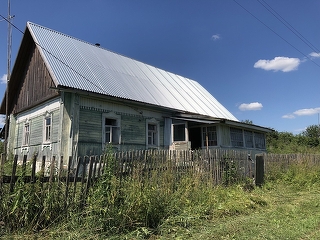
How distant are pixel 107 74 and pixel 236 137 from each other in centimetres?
898

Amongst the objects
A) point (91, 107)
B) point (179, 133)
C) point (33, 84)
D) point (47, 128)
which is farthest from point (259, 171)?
point (33, 84)

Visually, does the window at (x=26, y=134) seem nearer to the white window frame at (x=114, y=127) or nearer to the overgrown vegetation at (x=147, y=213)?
the white window frame at (x=114, y=127)

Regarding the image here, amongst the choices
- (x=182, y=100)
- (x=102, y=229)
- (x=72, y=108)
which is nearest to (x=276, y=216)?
(x=102, y=229)

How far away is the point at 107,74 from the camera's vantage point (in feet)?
49.3

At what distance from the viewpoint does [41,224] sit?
428 centimetres

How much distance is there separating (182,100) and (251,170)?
9.38 meters

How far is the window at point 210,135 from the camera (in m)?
16.0

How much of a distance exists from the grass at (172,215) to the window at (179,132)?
9249 mm

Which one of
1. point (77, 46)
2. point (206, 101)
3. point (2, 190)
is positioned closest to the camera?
point (2, 190)

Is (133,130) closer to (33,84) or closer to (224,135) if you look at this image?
(224,135)

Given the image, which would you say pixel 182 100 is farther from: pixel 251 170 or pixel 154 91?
pixel 251 170

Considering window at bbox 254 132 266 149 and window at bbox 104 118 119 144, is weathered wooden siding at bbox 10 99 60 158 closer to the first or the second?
window at bbox 104 118 119 144

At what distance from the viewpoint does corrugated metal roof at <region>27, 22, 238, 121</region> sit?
1289cm

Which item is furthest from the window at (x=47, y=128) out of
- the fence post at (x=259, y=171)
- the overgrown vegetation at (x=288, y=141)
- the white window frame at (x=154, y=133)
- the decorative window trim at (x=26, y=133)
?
→ the overgrown vegetation at (x=288, y=141)
